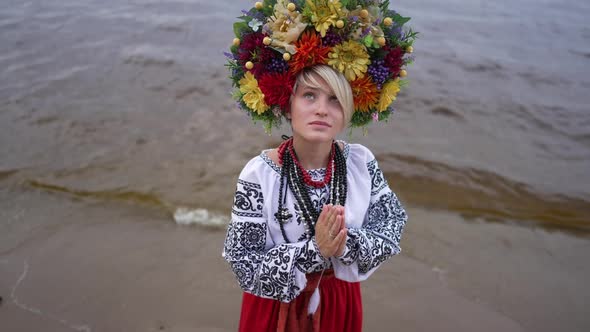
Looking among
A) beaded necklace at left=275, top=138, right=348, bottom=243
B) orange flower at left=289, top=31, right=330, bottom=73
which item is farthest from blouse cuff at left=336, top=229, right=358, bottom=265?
orange flower at left=289, top=31, right=330, bottom=73

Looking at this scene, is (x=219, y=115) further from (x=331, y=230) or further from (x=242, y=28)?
(x=331, y=230)

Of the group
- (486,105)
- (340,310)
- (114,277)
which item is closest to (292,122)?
(340,310)

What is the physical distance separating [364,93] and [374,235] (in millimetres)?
606

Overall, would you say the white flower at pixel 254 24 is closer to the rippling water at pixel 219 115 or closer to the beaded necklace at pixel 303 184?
the beaded necklace at pixel 303 184

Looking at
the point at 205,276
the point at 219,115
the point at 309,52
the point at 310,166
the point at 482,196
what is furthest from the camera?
the point at 219,115

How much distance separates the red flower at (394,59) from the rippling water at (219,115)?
296cm

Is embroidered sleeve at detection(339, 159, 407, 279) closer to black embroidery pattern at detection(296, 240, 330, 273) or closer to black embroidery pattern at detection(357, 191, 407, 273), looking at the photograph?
black embroidery pattern at detection(357, 191, 407, 273)

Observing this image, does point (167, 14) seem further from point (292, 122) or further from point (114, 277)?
point (292, 122)

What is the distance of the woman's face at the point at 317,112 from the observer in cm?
195

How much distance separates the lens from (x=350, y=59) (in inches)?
76.9

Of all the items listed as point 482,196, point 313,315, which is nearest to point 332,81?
point 313,315

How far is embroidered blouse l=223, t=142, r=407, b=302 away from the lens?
1.91 m

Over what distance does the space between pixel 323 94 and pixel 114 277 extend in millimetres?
2630

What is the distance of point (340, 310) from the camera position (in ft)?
7.16
